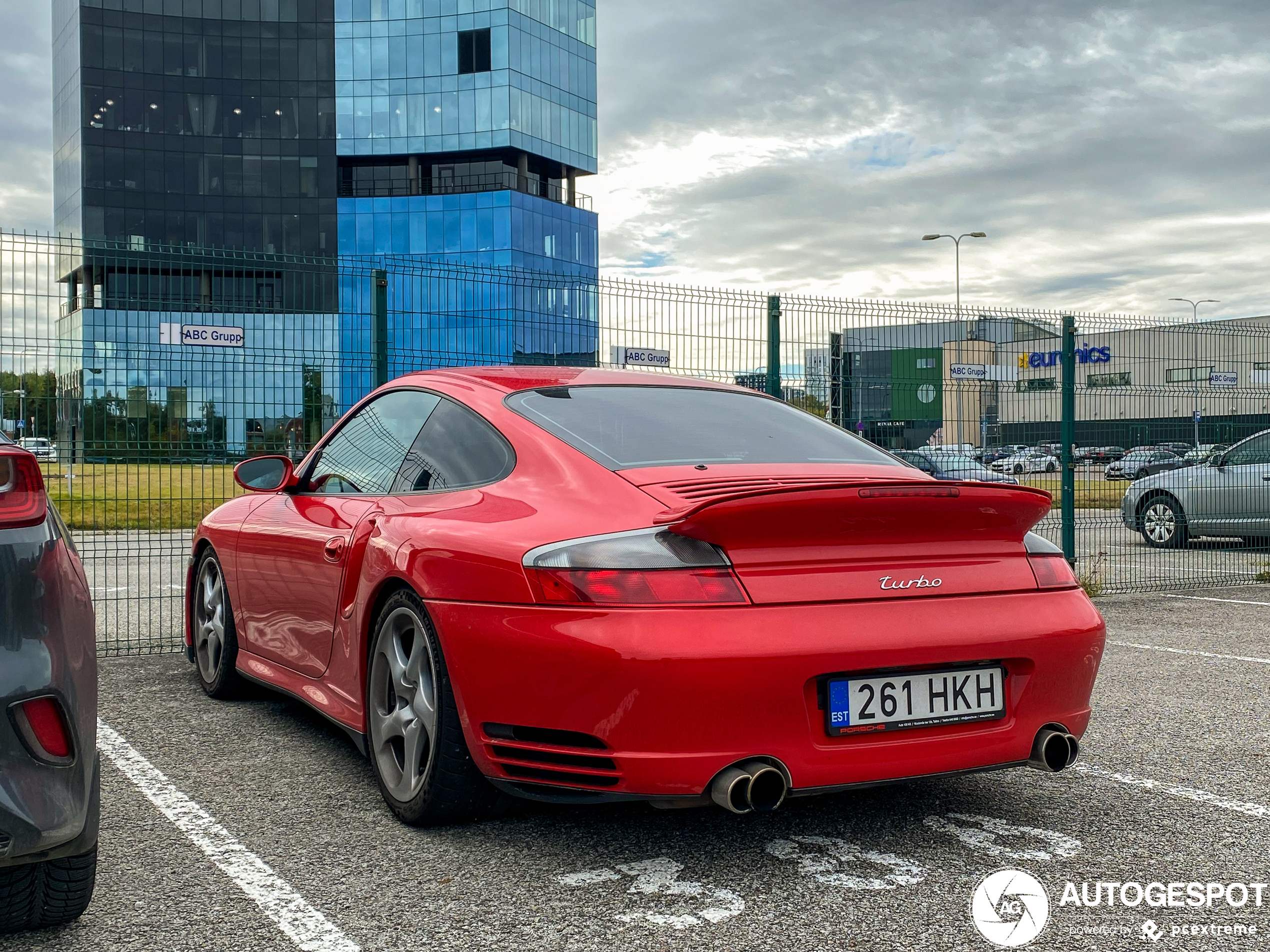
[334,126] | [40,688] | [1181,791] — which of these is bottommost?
[1181,791]

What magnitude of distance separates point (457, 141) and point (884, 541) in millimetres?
62511

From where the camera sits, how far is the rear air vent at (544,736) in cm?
287

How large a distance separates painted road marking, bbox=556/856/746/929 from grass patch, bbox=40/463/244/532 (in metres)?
4.33

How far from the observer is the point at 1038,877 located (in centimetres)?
303

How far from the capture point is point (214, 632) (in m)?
5.23

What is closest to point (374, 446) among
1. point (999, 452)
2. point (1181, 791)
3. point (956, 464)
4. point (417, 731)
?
point (417, 731)

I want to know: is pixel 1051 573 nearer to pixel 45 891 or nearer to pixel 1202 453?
pixel 45 891

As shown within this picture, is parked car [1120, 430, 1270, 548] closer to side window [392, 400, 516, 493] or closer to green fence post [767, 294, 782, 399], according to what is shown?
green fence post [767, 294, 782, 399]

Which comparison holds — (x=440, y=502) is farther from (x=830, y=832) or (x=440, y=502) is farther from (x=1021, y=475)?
(x=1021, y=475)

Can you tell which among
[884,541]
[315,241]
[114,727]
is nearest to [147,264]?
[114,727]

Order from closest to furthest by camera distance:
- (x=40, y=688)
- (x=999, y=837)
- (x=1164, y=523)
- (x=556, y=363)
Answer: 1. (x=40, y=688)
2. (x=999, y=837)
3. (x=556, y=363)
4. (x=1164, y=523)

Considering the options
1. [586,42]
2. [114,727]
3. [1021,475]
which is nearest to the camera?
[114,727]

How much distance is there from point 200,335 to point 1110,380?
308 inches

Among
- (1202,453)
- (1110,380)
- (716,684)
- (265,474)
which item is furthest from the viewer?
(1202,453)
